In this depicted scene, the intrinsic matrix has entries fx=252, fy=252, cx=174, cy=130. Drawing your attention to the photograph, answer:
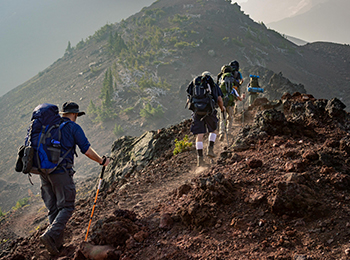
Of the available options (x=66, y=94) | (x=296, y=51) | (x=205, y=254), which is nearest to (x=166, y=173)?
(x=205, y=254)

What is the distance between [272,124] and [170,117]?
4361 cm

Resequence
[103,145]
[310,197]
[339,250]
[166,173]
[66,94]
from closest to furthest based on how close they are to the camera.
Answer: [339,250] < [310,197] < [166,173] < [103,145] < [66,94]

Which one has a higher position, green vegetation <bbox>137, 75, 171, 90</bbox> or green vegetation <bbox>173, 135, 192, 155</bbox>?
green vegetation <bbox>137, 75, 171, 90</bbox>

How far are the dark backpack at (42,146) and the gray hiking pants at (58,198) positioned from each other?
0.62 feet

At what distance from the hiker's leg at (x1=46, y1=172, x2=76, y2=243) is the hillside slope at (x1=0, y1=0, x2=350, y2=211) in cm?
3599

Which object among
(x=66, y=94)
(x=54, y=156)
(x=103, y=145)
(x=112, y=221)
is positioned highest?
(x=66, y=94)

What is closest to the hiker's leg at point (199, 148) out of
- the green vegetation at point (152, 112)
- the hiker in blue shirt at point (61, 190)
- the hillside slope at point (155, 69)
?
the hiker in blue shirt at point (61, 190)

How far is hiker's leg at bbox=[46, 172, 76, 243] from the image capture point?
3486 mm

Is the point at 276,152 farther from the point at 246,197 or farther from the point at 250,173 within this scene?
the point at 246,197

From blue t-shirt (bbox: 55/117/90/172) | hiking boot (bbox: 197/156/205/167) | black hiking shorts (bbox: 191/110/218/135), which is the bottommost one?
hiking boot (bbox: 197/156/205/167)

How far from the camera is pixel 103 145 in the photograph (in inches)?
1783

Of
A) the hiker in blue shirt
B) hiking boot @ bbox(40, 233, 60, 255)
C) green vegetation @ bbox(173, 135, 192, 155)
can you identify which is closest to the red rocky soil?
hiking boot @ bbox(40, 233, 60, 255)

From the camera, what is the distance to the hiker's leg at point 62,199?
3486 millimetres

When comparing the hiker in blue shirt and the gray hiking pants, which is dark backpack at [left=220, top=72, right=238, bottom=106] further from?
the gray hiking pants
